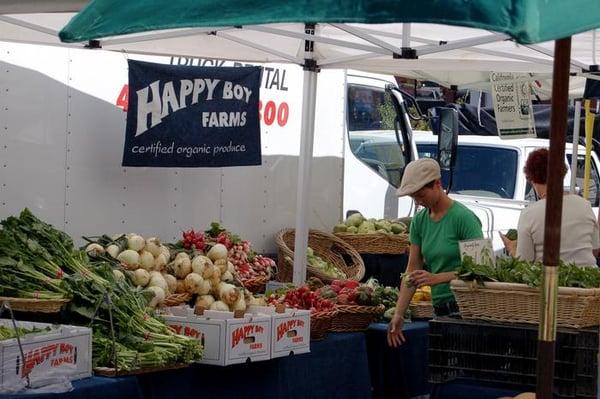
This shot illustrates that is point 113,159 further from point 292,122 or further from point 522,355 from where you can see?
point 522,355

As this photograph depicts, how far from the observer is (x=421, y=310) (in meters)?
7.64

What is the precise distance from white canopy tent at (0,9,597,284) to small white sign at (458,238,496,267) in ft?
5.45

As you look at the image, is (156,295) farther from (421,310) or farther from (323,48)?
(323,48)

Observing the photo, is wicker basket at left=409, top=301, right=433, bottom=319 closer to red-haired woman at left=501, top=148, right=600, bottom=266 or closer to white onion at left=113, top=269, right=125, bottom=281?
red-haired woman at left=501, top=148, right=600, bottom=266

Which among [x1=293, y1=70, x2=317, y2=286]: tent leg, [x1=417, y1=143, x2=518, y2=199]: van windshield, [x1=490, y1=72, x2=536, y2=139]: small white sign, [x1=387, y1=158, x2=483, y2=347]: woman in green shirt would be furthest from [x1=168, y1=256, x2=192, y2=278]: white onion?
[x1=417, y1=143, x2=518, y2=199]: van windshield

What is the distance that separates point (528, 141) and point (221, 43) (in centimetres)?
662

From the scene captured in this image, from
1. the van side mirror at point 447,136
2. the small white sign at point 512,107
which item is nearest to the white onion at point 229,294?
the van side mirror at point 447,136

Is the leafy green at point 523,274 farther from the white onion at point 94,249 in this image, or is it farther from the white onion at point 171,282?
the white onion at point 94,249

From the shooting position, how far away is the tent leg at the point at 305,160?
25.9ft

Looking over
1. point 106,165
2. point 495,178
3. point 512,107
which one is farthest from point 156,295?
point 495,178

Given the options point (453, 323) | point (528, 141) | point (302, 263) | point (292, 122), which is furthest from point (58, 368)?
point (528, 141)

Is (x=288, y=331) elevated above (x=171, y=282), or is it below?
below

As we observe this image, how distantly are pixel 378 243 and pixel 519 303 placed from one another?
4.37 metres

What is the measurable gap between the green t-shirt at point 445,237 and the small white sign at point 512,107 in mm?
4646
